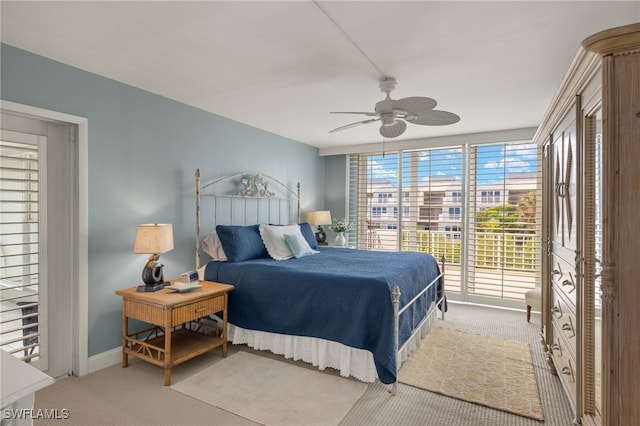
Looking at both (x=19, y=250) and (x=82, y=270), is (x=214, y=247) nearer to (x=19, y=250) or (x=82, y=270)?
(x=82, y=270)

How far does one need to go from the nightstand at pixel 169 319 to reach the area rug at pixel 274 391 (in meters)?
0.20

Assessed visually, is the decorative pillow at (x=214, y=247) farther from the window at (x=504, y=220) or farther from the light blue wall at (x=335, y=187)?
the window at (x=504, y=220)

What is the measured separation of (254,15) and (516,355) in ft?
11.6

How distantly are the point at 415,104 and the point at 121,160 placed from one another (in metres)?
2.59

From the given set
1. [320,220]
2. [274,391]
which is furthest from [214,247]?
[320,220]

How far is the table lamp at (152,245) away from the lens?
2.91 meters

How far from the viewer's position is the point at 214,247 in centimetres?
372

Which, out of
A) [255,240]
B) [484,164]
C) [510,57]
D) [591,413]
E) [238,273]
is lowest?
[591,413]

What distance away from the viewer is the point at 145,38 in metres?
2.34

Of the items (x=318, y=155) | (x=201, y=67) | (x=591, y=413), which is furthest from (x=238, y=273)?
(x=318, y=155)

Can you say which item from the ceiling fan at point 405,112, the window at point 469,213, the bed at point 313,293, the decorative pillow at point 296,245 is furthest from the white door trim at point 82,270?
the window at point 469,213

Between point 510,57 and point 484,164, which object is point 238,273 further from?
point 484,164

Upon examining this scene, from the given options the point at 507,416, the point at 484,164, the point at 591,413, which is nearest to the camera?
the point at 591,413

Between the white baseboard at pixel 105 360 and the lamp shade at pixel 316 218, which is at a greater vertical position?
the lamp shade at pixel 316 218
